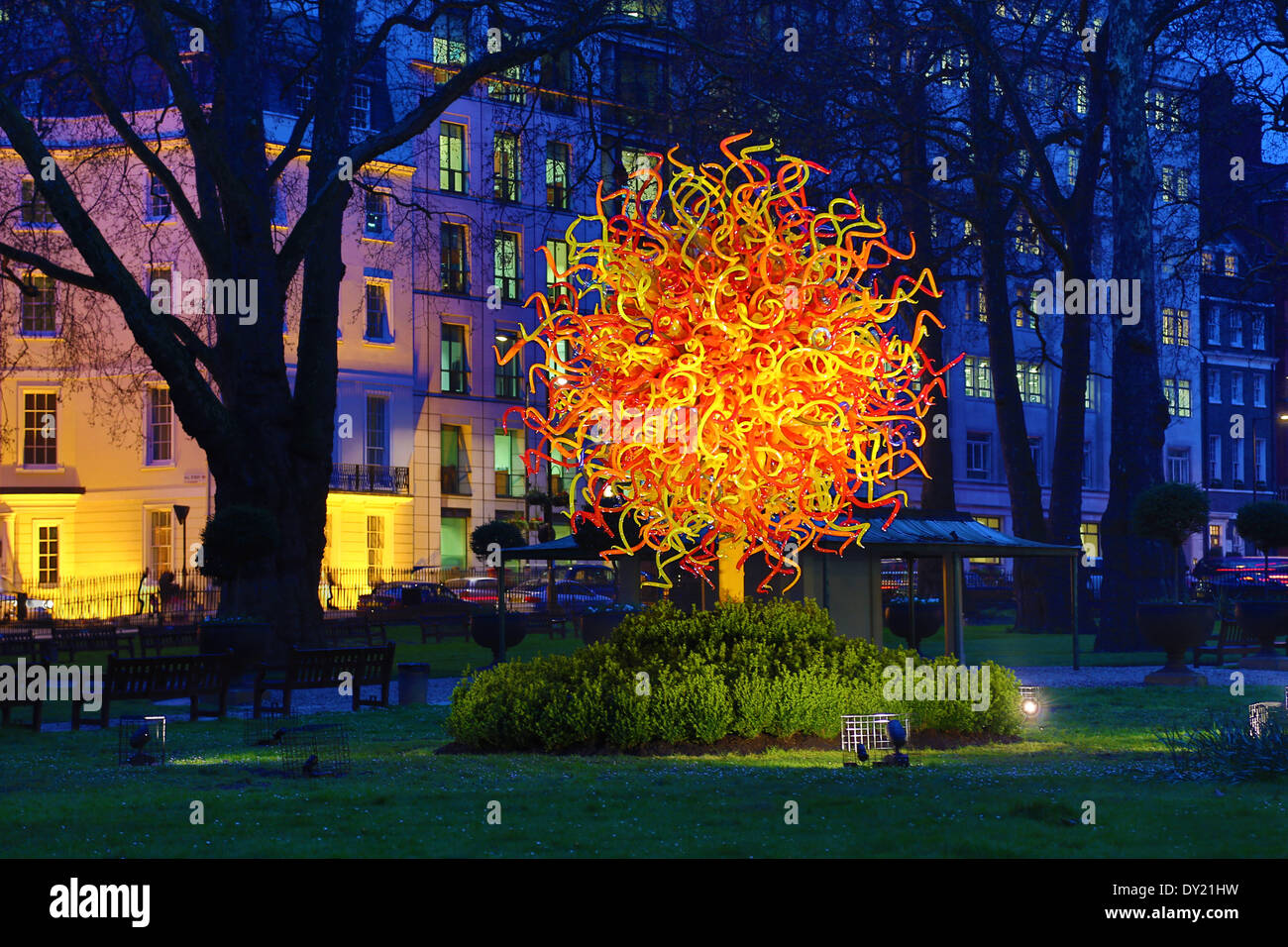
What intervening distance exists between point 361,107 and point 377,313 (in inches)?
287

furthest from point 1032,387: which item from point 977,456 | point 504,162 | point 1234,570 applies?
point 504,162

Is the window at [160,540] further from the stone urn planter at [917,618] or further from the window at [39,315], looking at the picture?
the stone urn planter at [917,618]

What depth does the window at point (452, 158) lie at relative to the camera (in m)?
63.7

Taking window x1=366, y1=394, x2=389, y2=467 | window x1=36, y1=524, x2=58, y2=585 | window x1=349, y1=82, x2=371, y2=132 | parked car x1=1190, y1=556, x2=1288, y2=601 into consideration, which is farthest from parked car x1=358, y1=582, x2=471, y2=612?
parked car x1=1190, y1=556, x2=1288, y2=601

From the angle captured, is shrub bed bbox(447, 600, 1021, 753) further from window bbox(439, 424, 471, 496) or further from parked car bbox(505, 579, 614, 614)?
window bbox(439, 424, 471, 496)

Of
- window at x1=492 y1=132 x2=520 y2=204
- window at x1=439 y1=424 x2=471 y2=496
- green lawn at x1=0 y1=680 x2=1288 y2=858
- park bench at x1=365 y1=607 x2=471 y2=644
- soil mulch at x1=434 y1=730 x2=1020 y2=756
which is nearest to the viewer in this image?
green lawn at x1=0 y1=680 x2=1288 y2=858

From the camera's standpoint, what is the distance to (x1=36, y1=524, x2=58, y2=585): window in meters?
56.5

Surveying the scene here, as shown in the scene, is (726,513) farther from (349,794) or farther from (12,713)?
(12,713)

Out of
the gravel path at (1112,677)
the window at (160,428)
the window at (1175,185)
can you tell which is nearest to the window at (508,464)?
the window at (160,428)

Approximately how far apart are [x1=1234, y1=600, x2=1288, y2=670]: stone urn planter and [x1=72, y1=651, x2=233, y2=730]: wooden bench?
53.6 feet

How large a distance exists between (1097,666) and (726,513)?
1533 centimetres

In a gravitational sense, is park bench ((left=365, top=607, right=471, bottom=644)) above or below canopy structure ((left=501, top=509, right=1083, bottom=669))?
A: below

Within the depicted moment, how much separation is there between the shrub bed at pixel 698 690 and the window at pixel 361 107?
45248 mm

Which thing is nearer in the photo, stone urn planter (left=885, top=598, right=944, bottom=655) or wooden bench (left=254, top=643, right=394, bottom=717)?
wooden bench (left=254, top=643, right=394, bottom=717)
